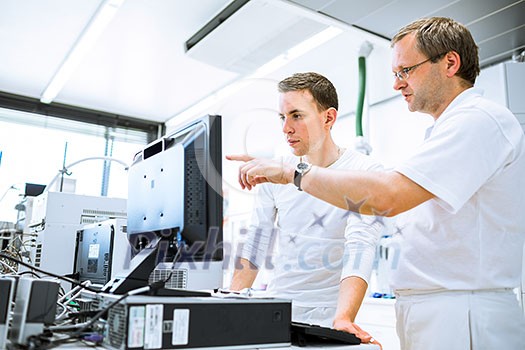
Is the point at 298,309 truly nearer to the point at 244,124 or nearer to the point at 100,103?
the point at 244,124

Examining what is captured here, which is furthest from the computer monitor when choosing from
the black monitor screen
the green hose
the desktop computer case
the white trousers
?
the green hose

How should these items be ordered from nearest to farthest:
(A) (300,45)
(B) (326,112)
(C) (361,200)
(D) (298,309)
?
(C) (361,200) → (D) (298,309) → (B) (326,112) → (A) (300,45)

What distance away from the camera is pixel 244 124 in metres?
4.95

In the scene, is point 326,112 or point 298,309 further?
point 326,112

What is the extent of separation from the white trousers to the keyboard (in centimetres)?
21

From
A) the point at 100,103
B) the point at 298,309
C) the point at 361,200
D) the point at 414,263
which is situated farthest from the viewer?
the point at 100,103

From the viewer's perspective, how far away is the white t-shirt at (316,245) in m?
1.32

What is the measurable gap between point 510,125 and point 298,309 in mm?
749

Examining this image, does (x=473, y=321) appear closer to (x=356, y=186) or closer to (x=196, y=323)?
(x=356, y=186)

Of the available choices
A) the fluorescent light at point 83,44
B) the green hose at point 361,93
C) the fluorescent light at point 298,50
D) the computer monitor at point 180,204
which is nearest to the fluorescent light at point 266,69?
the fluorescent light at point 298,50

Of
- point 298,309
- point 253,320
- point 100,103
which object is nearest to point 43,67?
point 100,103

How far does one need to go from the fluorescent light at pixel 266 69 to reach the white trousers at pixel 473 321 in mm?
2225

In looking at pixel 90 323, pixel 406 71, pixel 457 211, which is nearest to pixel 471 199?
pixel 457 211

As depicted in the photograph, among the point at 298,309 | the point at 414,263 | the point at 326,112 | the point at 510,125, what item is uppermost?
the point at 326,112
